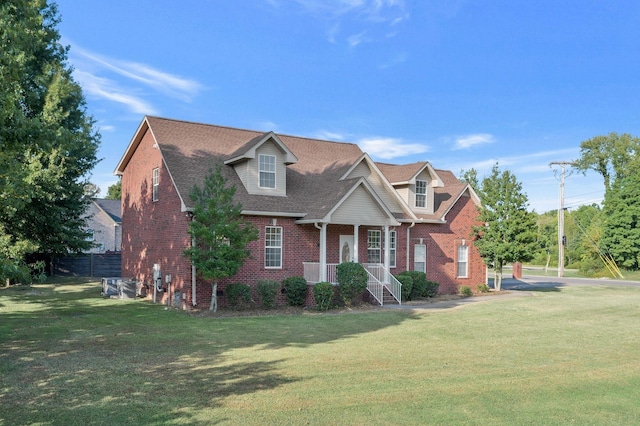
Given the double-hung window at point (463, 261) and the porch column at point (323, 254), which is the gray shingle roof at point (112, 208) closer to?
the porch column at point (323, 254)

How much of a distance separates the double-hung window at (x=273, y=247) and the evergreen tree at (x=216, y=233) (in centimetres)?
254

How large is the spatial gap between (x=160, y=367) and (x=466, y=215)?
2131 cm

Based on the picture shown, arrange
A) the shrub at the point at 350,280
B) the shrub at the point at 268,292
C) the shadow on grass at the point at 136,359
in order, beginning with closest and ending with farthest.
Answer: the shadow on grass at the point at 136,359 → the shrub at the point at 268,292 → the shrub at the point at 350,280

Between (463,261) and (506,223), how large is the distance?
3.06 metres

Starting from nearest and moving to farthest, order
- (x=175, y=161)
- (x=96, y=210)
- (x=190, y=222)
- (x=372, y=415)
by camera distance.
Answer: (x=372, y=415) < (x=190, y=222) < (x=175, y=161) < (x=96, y=210)

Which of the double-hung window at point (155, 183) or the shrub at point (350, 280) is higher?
the double-hung window at point (155, 183)

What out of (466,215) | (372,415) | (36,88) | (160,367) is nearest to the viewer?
(372,415)

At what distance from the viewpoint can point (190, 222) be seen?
59.1 feet

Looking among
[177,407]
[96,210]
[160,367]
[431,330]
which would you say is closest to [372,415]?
[177,407]

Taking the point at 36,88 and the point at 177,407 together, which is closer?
the point at 177,407

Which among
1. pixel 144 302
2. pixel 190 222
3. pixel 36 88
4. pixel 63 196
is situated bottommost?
pixel 144 302

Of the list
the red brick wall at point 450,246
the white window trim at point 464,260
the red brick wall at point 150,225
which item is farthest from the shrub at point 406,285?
the red brick wall at point 150,225

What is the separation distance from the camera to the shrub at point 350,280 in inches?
792

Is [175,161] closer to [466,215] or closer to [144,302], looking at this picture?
[144,302]
